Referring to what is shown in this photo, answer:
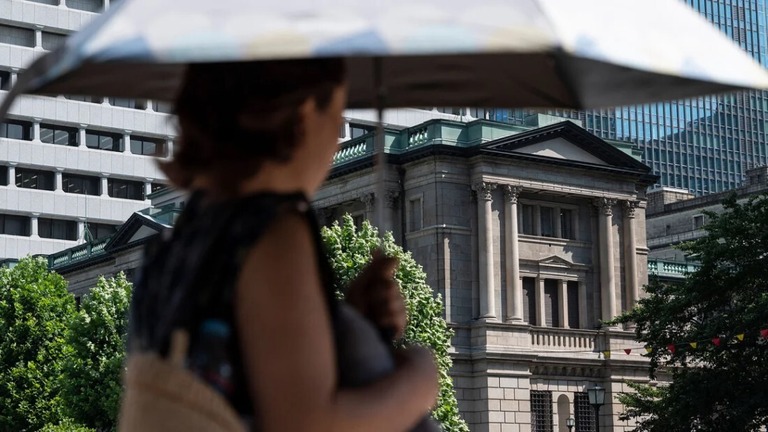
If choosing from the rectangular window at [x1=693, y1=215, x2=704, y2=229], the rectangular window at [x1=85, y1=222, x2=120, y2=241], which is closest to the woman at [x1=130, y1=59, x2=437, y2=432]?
the rectangular window at [x1=693, y1=215, x2=704, y2=229]

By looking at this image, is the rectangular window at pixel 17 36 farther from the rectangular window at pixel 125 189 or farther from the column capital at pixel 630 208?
the column capital at pixel 630 208

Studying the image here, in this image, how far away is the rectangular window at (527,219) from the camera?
66.7 m

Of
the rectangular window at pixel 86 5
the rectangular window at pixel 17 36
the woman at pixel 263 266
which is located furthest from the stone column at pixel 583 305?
the woman at pixel 263 266

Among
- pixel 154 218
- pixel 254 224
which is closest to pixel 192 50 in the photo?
pixel 254 224

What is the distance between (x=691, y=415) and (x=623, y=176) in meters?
29.5

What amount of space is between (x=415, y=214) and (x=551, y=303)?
26.1ft

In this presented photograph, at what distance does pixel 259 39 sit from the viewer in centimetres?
265

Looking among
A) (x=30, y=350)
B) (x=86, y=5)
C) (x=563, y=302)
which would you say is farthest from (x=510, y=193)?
(x=86, y=5)

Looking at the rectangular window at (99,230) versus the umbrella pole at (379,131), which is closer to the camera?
the umbrella pole at (379,131)

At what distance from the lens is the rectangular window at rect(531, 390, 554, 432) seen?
6556 cm

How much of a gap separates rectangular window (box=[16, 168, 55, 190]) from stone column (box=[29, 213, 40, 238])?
183 centimetres

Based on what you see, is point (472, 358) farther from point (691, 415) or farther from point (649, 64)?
point (649, 64)

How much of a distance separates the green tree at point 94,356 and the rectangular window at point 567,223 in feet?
78.0

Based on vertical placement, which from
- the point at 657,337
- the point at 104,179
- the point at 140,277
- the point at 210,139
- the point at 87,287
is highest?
the point at 104,179
